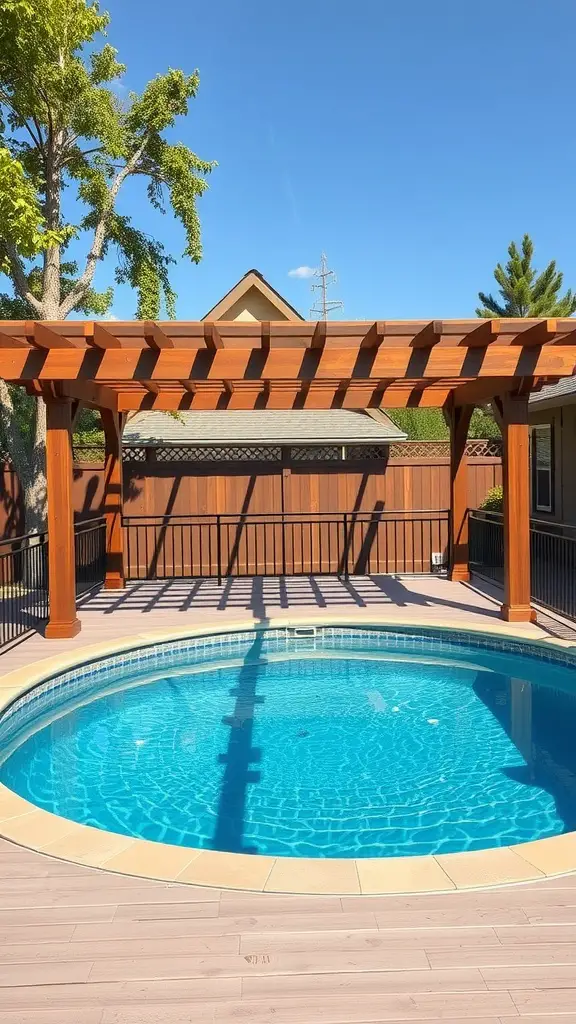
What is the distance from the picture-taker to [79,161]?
40.0ft

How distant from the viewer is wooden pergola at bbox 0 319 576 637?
6668 millimetres

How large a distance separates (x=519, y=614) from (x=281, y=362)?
13.9 feet

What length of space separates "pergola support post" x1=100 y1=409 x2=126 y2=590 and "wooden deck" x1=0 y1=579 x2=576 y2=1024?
8.33m

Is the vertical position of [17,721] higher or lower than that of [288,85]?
lower

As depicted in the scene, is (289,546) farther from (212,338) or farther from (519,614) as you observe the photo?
(212,338)

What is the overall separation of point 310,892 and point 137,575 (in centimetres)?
1030

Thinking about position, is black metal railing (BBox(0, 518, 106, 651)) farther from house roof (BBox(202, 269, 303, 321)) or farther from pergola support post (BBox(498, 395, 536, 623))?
pergola support post (BBox(498, 395, 536, 623))

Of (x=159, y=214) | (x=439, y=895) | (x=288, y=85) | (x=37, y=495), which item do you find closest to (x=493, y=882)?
(x=439, y=895)

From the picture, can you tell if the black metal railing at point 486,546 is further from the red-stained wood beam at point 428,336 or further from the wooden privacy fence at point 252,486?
the red-stained wood beam at point 428,336

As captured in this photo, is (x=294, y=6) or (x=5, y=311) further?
(x=294, y=6)

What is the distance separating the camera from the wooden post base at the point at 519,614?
834 centimetres

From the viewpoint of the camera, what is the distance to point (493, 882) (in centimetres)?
305

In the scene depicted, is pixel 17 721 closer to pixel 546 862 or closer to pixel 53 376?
pixel 53 376

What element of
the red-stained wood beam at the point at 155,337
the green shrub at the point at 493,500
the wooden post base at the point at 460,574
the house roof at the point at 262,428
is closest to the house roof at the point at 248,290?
the house roof at the point at 262,428
